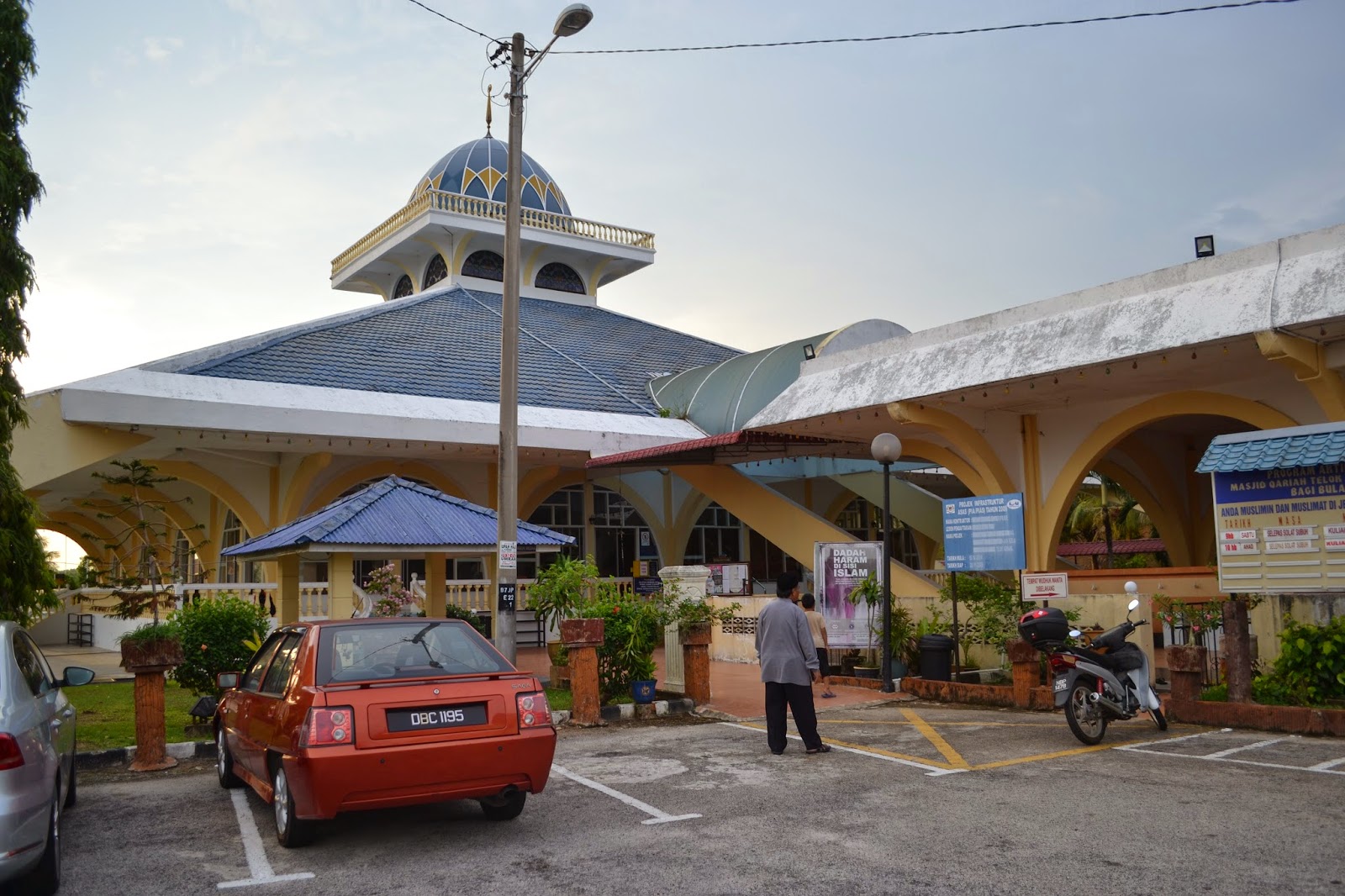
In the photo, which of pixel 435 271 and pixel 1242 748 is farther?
pixel 435 271

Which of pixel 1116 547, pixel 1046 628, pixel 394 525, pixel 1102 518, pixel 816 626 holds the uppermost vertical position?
pixel 1102 518

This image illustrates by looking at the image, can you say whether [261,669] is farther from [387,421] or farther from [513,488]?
[387,421]

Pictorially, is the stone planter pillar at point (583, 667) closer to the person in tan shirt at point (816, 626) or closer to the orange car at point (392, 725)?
the person in tan shirt at point (816, 626)

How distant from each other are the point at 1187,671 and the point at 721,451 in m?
10.6

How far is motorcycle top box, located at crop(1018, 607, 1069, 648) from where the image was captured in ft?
33.0

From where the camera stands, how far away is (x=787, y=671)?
895 centimetres

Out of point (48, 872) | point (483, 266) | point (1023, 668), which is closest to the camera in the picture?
point (48, 872)

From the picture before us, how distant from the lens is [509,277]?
11.8 metres

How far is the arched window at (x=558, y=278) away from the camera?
106 ft

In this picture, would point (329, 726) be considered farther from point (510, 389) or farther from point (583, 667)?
point (510, 389)

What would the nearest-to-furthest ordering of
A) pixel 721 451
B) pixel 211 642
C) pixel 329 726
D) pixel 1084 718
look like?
pixel 329 726 → pixel 1084 718 → pixel 211 642 → pixel 721 451

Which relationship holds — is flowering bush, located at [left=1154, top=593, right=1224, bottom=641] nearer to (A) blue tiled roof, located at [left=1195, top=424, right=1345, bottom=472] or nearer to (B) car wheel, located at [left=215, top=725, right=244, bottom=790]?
(A) blue tiled roof, located at [left=1195, top=424, right=1345, bottom=472]

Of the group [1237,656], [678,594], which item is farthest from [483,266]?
[1237,656]

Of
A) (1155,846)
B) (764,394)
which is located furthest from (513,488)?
(764,394)
